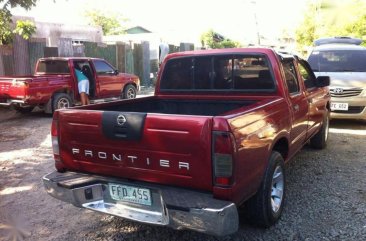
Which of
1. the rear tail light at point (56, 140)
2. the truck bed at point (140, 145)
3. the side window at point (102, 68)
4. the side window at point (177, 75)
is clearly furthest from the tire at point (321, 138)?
the side window at point (102, 68)

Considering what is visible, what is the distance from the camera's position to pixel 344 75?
26.9 feet

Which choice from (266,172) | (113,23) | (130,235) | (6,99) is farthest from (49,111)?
(113,23)

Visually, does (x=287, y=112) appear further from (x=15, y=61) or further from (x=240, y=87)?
(x=15, y=61)

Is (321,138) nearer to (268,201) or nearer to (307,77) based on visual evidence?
(307,77)

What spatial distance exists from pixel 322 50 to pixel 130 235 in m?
7.39

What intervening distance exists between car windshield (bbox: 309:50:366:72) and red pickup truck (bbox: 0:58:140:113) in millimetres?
5993

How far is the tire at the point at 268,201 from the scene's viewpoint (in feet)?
11.2

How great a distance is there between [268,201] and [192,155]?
3.39 feet

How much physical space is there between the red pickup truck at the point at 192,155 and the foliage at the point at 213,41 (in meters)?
33.0

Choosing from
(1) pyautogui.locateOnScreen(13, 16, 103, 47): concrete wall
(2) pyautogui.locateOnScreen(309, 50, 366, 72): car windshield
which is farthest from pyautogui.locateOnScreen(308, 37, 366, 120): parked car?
(1) pyautogui.locateOnScreen(13, 16, 103, 47): concrete wall

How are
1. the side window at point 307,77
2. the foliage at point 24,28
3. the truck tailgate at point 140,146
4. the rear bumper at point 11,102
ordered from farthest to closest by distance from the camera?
the foliage at point 24,28, the rear bumper at point 11,102, the side window at point 307,77, the truck tailgate at point 140,146

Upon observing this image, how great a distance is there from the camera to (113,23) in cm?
6450

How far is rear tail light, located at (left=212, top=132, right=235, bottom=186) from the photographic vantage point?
2742 millimetres

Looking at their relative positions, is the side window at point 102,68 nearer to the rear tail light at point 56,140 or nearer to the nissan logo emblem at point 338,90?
the nissan logo emblem at point 338,90
